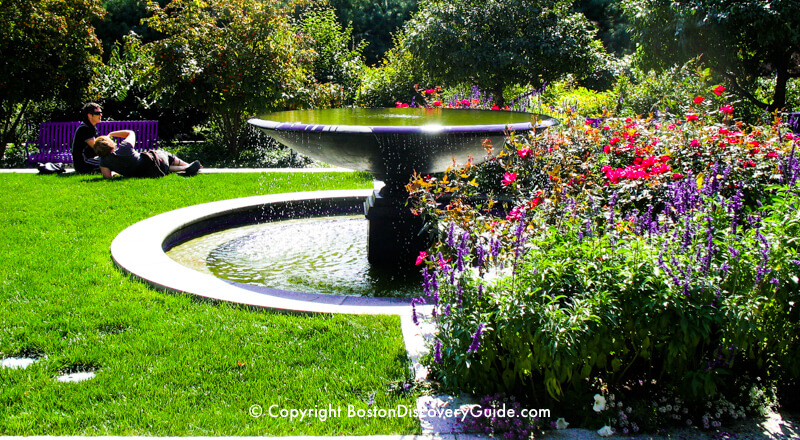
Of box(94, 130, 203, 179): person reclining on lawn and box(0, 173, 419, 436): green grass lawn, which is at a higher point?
box(94, 130, 203, 179): person reclining on lawn

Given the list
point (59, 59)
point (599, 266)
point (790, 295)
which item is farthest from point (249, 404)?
point (59, 59)

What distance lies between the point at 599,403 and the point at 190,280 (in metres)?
3.01

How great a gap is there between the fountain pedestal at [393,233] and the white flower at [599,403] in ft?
9.13

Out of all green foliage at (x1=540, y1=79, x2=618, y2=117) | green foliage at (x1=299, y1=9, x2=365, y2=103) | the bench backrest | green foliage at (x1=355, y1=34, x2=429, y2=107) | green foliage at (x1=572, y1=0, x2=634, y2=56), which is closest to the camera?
green foliage at (x1=540, y1=79, x2=618, y2=117)

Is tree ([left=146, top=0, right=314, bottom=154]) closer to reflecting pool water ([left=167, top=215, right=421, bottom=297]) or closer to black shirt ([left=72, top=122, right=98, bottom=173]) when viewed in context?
black shirt ([left=72, top=122, right=98, bottom=173])

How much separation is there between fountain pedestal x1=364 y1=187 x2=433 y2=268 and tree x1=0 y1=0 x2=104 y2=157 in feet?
33.1

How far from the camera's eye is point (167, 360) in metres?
3.41

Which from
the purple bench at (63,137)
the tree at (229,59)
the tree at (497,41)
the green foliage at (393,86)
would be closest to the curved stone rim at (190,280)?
the purple bench at (63,137)

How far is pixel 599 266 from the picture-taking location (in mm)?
2902

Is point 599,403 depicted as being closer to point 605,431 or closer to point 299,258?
point 605,431

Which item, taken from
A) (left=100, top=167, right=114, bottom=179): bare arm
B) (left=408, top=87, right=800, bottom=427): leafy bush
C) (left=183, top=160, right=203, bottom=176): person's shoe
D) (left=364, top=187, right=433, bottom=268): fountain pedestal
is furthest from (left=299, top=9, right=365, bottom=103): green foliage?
(left=408, top=87, right=800, bottom=427): leafy bush

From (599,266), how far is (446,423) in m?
0.98

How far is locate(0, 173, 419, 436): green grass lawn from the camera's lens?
2820 millimetres

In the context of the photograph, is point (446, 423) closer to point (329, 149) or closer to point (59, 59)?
point (329, 149)
